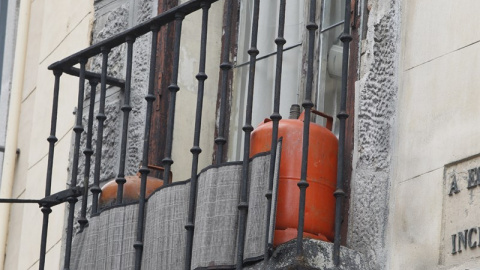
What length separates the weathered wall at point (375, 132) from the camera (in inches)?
217

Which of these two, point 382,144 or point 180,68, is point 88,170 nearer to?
point 180,68

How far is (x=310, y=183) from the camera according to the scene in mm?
5645

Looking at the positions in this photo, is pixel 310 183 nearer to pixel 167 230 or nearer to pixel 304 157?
pixel 304 157

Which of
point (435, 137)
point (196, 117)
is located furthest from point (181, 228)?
point (435, 137)

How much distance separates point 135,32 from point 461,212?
73.6 inches

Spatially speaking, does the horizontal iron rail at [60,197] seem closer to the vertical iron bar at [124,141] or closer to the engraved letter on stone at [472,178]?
the vertical iron bar at [124,141]

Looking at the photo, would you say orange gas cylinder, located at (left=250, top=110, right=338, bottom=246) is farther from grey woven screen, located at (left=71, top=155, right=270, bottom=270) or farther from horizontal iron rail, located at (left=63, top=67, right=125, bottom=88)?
horizontal iron rail, located at (left=63, top=67, right=125, bottom=88)

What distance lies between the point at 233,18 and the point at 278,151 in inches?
65.8

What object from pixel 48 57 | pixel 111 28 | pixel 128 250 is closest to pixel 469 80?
pixel 128 250

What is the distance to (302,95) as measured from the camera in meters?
→ 6.49

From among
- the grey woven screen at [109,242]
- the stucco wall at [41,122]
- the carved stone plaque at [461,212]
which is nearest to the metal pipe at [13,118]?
the stucco wall at [41,122]

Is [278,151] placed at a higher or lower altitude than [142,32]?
lower

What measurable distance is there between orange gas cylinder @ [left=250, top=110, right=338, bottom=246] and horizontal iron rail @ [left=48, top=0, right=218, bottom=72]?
2.47 feet

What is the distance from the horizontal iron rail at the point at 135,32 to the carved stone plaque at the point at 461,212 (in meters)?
1.39
